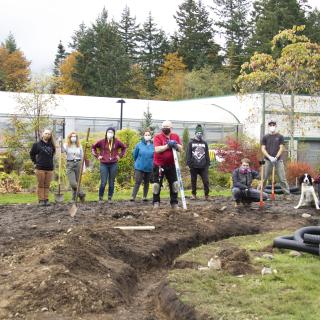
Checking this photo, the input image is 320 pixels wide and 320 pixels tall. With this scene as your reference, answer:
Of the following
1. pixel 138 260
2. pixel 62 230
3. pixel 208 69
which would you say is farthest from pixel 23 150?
pixel 208 69

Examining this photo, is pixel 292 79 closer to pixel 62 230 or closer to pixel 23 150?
pixel 23 150

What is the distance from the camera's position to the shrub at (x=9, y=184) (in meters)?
17.8

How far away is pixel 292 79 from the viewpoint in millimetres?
25812

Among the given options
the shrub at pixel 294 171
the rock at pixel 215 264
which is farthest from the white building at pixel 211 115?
the rock at pixel 215 264

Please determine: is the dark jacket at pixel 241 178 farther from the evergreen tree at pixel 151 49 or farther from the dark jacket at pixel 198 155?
the evergreen tree at pixel 151 49

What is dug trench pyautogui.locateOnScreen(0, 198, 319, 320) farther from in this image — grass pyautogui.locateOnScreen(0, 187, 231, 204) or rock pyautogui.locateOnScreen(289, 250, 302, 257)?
grass pyautogui.locateOnScreen(0, 187, 231, 204)

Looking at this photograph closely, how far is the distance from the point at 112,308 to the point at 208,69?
49.3 meters

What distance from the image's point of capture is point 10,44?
7269cm

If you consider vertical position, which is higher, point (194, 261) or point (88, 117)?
point (88, 117)

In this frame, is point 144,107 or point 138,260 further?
point 144,107

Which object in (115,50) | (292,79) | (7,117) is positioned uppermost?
(115,50)

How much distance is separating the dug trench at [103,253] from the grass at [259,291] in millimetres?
199

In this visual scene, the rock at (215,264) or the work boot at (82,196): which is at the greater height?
the rock at (215,264)

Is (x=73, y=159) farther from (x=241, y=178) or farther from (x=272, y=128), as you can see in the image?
(x=272, y=128)
